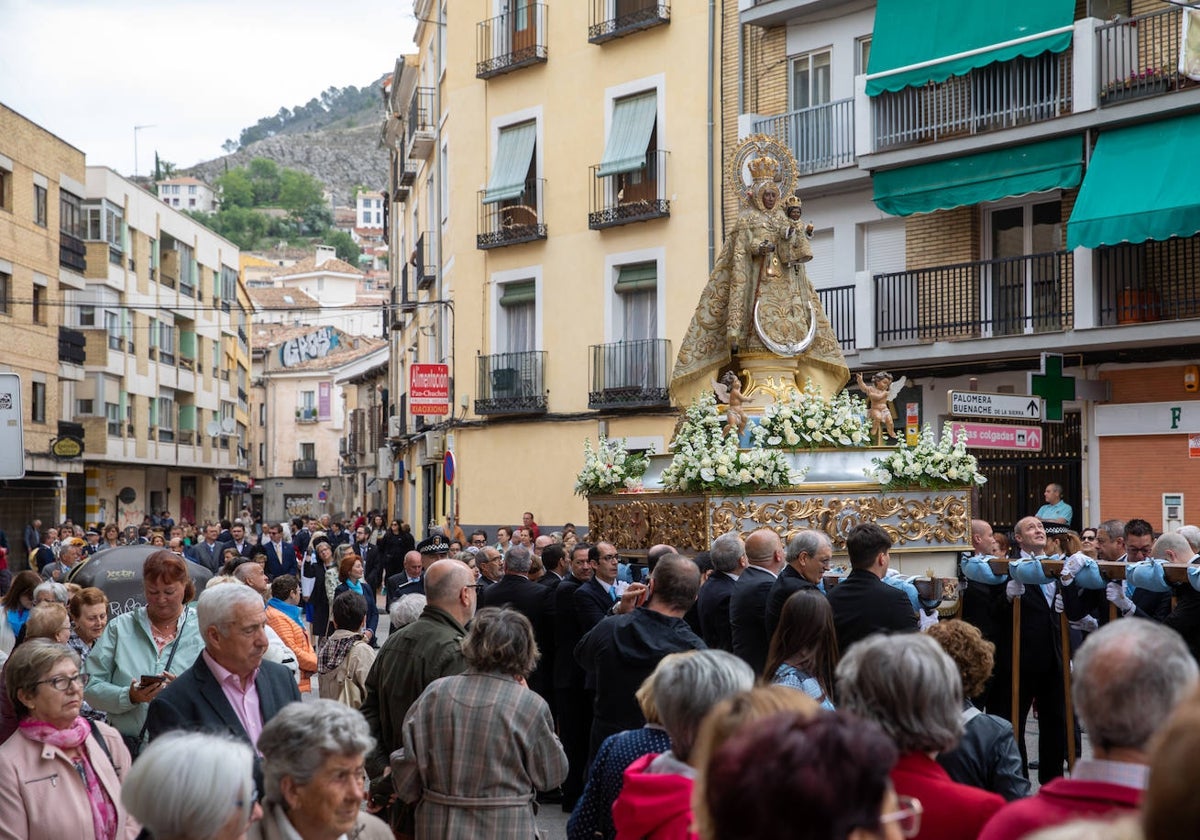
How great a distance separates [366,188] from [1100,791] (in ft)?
637

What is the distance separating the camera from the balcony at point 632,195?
26.9 meters

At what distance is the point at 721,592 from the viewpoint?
9461mm

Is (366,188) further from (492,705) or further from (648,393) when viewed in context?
(492,705)

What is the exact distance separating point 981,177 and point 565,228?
9.26 m

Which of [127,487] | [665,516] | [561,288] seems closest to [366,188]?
[127,487]

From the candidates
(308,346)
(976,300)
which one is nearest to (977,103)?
(976,300)

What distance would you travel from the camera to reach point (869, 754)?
2.82 meters

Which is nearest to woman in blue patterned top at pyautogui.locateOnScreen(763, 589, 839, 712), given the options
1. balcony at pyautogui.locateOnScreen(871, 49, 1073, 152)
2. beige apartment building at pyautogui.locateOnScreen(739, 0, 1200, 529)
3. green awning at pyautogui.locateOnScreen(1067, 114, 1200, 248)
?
beige apartment building at pyautogui.locateOnScreen(739, 0, 1200, 529)

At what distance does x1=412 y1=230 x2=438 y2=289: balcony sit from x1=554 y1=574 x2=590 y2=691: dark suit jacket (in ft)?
78.7

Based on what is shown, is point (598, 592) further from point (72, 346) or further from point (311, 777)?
point (72, 346)

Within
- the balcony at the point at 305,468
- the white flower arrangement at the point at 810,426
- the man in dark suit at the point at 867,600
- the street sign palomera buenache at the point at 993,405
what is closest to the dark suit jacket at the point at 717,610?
the man in dark suit at the point at 867,600

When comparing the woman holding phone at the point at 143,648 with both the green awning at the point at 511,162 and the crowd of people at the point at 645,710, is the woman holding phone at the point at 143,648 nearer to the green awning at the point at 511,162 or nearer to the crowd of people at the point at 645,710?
the crowd of people at the point at 645,710

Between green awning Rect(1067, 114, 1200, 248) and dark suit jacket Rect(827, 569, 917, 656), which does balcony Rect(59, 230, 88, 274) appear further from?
dark suit jacket Rect(827, 569, 917, 656)

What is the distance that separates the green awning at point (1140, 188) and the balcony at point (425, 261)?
17.3 m
